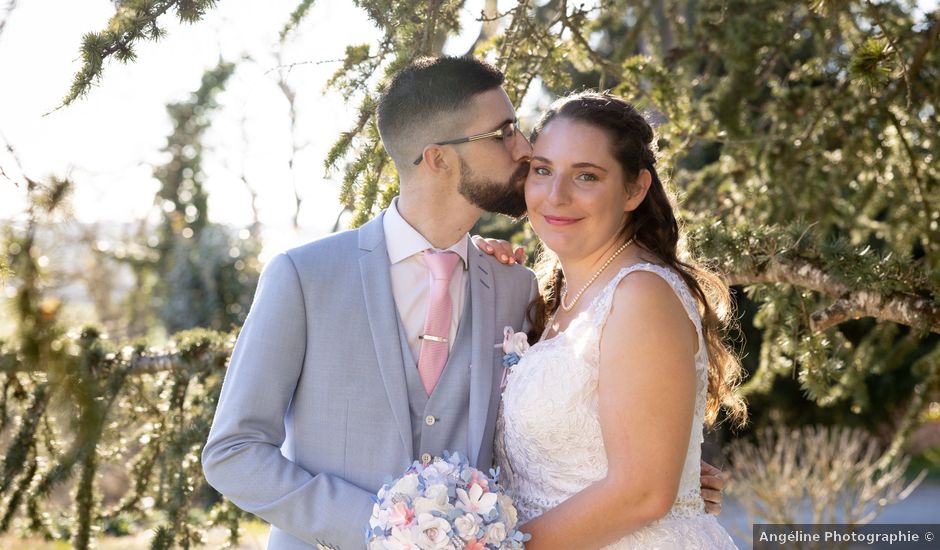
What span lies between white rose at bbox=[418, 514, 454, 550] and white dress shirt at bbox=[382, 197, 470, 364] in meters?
0.61

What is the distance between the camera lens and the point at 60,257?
A: 1.18 metres

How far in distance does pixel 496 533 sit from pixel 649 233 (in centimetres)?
105

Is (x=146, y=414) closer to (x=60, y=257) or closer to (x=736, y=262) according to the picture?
(x=736, y=262)

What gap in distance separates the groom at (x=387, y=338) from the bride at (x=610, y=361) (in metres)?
0.13

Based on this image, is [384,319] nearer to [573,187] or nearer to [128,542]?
[573,187]

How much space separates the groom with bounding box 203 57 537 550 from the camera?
2189 mm

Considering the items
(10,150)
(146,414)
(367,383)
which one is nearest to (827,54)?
(367,383)

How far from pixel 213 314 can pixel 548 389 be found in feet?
30.3

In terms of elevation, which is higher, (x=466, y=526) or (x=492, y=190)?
(x=492, y=190)

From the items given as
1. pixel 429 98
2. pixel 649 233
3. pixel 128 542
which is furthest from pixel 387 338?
pixel 128 542

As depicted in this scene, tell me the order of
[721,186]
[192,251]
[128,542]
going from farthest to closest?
[192,251] → [128,542] → [721,186]

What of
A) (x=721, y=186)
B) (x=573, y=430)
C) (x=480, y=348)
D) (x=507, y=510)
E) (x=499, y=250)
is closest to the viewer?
(x=507, y=510)

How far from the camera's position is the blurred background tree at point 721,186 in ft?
8.32

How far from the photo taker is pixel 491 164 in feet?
8.40
